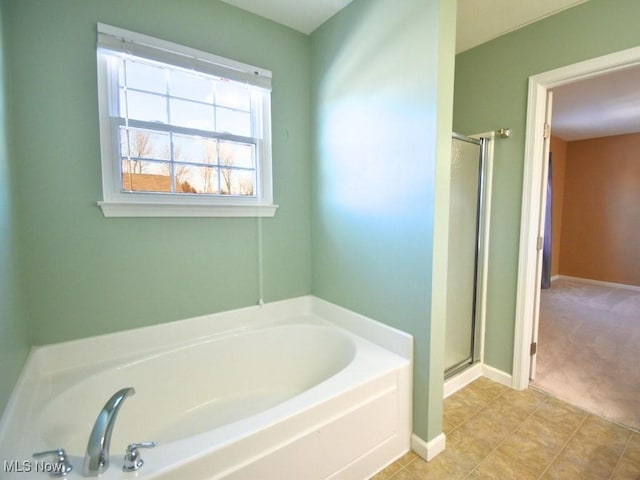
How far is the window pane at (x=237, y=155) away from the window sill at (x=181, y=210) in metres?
0.29

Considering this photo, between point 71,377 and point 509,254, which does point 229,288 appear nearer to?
point 71,377

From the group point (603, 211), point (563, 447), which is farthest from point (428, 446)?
point (603, 211)

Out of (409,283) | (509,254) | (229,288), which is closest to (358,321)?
(409,283)

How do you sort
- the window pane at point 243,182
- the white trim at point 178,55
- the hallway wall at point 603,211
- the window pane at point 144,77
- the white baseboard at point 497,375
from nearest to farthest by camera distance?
the white trim at point 178,55, the window pane at point 144,77, the window pane at point 243,182, the white baseboard at point 497,375, the hallway wall at point 603,211

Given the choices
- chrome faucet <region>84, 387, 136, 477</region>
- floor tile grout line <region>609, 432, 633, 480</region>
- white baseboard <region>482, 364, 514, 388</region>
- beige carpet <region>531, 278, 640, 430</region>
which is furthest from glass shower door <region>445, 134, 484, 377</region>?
chrome faucet <region>84, 387, 136, 477</region>

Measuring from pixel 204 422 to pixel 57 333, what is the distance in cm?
88

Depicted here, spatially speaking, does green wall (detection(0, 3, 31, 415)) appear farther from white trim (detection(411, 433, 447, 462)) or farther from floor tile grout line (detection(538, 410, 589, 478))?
floor tile grout line (detection(538, 410, 589, 478))

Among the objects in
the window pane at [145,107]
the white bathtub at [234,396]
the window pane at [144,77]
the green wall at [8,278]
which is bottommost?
the white bathtub at [234,396]

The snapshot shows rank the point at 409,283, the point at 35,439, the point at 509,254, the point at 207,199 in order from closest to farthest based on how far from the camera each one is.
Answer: the point at 35,439, the point at 409,283, the point at 207,199, the point at 509,254

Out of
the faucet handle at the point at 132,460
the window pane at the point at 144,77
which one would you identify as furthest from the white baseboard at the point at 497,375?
the window pane at the point at 144,77

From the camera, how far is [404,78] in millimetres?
1531

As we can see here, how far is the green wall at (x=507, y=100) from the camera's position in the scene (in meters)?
1.79

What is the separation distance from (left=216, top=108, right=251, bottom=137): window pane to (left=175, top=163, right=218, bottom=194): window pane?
279 millimetres

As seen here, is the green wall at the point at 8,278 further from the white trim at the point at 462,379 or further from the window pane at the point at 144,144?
the white trim at the point at 462,379
